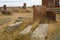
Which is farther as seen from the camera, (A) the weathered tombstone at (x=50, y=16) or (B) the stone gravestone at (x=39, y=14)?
(A) the weathered tombstone at (x=50, y=16)

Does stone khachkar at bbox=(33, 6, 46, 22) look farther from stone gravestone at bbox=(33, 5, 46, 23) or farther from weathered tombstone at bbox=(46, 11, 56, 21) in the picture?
weathered tombstone at bbox=(46, 11, 56, 21)

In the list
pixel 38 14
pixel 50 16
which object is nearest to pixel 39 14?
pixel 38 14

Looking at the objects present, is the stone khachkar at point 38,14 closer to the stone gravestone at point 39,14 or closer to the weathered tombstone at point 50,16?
the stone gravestone at point 39,14

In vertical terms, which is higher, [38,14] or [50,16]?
[38,14]

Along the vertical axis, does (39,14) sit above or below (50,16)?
above

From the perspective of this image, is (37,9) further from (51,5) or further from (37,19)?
(51,5)

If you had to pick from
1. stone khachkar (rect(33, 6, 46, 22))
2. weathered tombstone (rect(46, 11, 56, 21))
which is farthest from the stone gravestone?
weathered tombstone (rect(46, 11, 56, 21))

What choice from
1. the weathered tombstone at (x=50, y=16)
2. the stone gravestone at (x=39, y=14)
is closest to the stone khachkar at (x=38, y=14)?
the stone gravestone at (x=39, y=14)

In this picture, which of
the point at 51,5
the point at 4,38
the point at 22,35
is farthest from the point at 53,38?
the point at 51,5

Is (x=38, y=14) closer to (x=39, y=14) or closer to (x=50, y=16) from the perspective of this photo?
(x=39, y=14)

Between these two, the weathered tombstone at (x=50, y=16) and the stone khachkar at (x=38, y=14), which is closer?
the stone khachkar at (x=38, y=14)

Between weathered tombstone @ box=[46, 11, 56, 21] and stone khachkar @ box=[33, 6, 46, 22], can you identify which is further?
weathered tombstone @ box=[46, 11, 56, 21]

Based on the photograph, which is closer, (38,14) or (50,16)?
(38,14)

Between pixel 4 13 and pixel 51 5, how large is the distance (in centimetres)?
316
